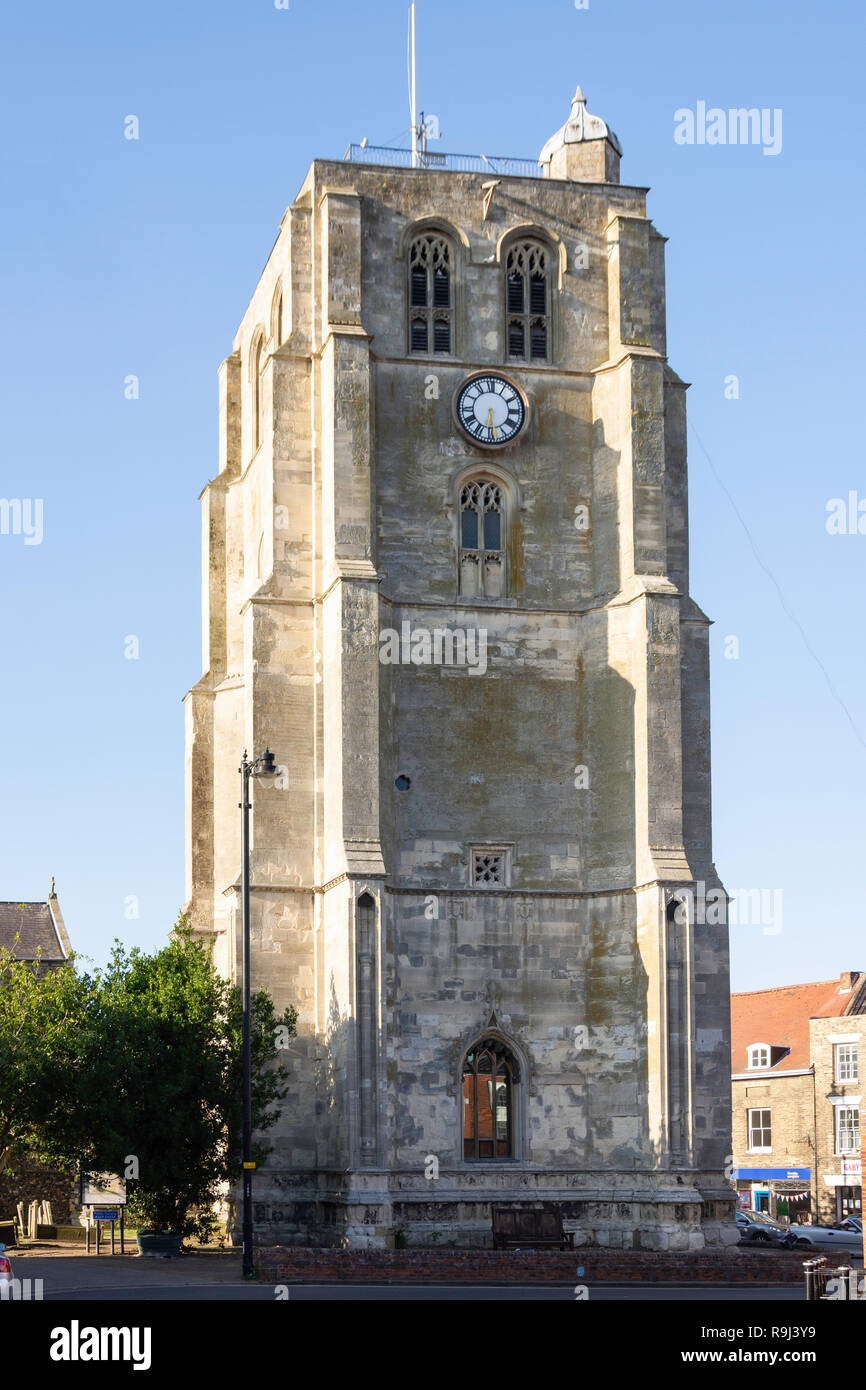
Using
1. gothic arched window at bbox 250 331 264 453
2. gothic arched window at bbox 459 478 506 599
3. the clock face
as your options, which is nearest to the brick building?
gothic arched window at bbox 459 478 506 599

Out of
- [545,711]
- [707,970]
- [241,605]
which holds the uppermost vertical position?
[241,605]

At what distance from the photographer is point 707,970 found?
46.9 metres

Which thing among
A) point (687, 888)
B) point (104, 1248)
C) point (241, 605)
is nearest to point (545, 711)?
point (687, 888)

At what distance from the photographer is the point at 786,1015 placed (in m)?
78.7

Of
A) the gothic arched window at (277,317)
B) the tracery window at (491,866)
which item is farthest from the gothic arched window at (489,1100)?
the gothic arched window at (277,317)

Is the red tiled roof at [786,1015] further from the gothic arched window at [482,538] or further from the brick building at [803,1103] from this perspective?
the gothic arched window at [482,538]

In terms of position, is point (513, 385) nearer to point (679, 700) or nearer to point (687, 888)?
point (679, 700)

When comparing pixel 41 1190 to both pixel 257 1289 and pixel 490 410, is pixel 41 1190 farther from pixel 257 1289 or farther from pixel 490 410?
pixel 257 1289

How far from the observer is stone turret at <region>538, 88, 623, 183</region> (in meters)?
52.5

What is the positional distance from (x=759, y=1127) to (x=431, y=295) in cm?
3931

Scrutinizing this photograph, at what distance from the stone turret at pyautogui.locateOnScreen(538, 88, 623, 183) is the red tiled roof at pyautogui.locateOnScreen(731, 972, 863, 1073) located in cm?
3343
